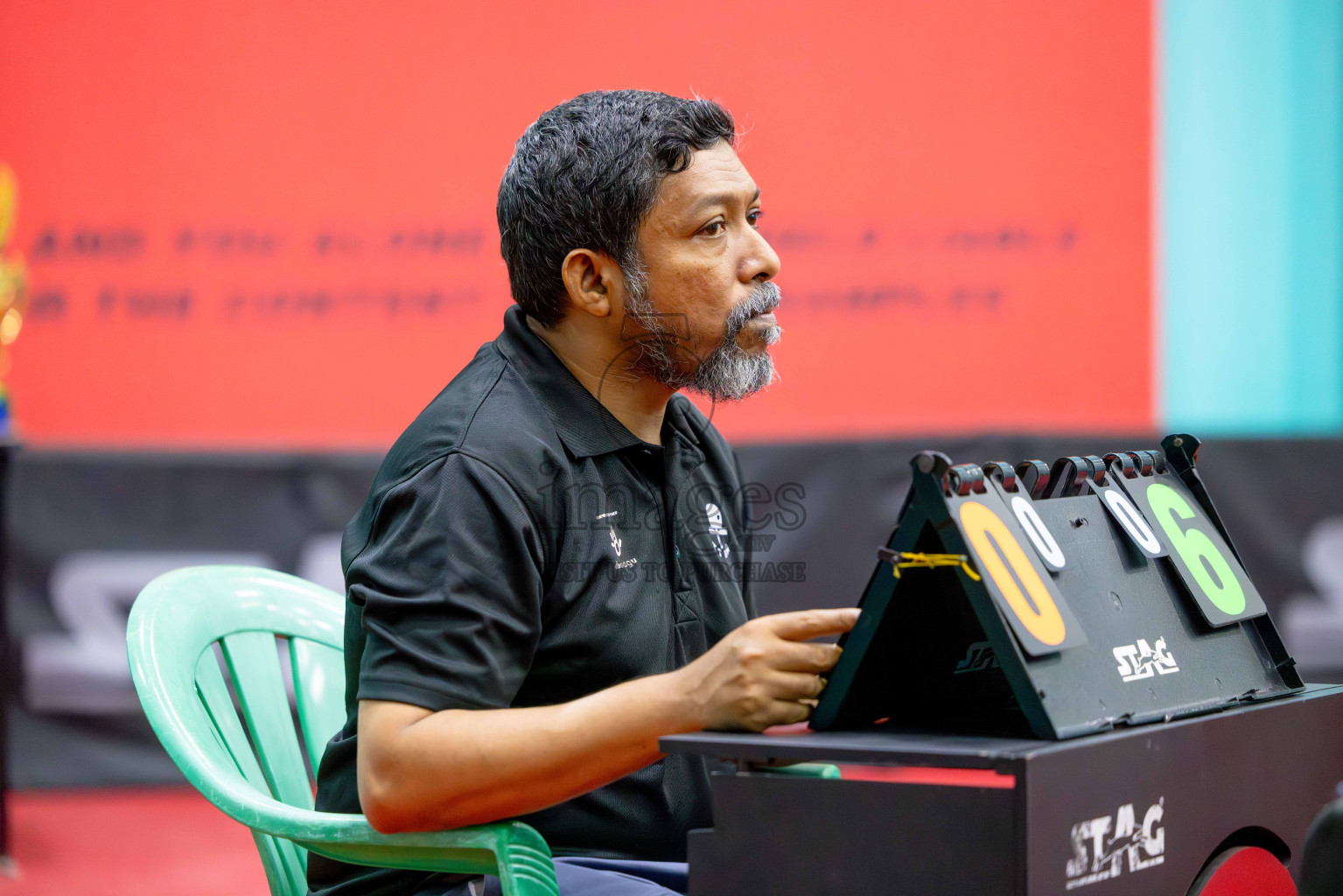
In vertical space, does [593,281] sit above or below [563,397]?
above

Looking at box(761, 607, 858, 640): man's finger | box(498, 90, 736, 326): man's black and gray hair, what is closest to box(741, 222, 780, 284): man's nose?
box(498, 90, 736, 326): man's black and gray hair

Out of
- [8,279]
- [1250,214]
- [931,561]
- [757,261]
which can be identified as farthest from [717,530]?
[1250,214]

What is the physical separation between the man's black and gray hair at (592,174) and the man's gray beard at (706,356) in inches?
1.8

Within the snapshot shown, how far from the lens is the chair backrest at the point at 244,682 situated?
1295mm

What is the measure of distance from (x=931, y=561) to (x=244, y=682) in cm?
94

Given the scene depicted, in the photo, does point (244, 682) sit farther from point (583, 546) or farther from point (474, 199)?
point (474, 199)

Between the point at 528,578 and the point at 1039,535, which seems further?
the point at 528,578

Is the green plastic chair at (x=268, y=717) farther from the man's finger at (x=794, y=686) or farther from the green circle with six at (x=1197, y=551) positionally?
the green circle with six at (x=1197, y=551)

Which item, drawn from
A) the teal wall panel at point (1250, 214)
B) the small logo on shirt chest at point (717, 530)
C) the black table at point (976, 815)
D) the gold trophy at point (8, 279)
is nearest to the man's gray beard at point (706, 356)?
the small logo on shirt chest at point (717, 530)

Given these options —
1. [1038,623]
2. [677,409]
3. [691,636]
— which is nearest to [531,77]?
[677,409]

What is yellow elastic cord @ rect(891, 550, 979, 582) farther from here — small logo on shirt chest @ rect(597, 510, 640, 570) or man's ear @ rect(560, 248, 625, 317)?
man's ear @ rect(560, 248, 625, 317)

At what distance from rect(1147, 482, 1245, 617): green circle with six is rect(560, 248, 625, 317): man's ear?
1.99 ft

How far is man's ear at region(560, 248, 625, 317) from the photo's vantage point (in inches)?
55.7

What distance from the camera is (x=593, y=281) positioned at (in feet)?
4.68
